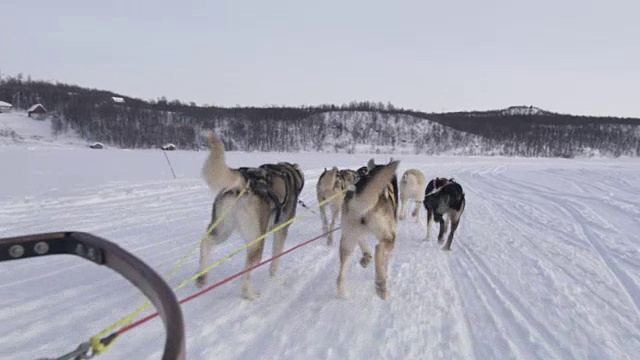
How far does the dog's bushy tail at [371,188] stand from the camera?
3.63m

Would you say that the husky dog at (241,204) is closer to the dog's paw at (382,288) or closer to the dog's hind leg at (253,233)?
the dog's hind leg at (253,233)

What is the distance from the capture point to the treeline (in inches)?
3199

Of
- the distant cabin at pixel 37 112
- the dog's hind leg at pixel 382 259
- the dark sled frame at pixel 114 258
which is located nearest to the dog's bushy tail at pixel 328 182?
the dog's hind leg at pixel 382 259

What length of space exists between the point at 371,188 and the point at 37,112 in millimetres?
97052

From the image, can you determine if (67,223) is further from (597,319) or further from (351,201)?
(597,319)

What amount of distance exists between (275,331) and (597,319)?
Answer: 9.67 feet

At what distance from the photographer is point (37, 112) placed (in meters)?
81.9

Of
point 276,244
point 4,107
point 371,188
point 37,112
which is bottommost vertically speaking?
point 276,244

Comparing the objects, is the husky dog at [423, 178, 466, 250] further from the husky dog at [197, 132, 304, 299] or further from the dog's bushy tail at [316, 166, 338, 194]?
the husky dog at [197, 132, 304, 299]

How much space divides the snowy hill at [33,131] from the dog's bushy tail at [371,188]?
262 ft

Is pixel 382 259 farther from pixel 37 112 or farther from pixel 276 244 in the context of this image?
pixel 37 112

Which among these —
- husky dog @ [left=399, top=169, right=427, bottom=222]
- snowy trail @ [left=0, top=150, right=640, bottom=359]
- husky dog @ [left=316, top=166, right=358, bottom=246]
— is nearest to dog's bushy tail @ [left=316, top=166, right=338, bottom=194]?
husky dog @ [left=316, top=166, right=358, bottom=246]

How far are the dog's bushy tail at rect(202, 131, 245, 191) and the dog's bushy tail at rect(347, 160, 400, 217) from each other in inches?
42.8

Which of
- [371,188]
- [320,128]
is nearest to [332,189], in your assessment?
[371,188]
